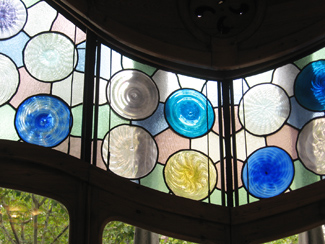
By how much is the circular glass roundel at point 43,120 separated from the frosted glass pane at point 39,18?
0.50 metres

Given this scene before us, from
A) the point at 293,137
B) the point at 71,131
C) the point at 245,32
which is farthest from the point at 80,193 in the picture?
the point at 245,32

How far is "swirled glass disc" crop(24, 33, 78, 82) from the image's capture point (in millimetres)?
3268

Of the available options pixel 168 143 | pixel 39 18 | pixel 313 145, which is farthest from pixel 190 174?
pixel 39 18

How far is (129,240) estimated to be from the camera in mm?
4320

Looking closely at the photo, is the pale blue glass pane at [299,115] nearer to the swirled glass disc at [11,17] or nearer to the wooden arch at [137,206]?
the wooden arch at [137,206]

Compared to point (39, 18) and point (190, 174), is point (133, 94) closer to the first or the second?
point (190, 174)

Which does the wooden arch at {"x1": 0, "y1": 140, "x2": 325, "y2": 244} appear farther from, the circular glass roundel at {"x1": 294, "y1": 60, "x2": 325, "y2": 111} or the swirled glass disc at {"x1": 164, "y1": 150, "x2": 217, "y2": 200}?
the circular glass roundel at {"x1": 294, "y1": 60, "x2": 325, "y2": 111}

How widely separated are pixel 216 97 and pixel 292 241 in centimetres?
216

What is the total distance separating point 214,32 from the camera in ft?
12.9

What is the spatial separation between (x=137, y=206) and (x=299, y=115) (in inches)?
55.5

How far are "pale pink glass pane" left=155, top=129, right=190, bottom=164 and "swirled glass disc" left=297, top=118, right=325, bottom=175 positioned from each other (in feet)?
2.79

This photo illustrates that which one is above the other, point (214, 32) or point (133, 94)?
point (214, 32)

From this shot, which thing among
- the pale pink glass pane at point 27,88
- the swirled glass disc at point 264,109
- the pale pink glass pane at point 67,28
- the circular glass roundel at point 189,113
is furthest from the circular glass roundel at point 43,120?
the swirled glass disc at point 264,109

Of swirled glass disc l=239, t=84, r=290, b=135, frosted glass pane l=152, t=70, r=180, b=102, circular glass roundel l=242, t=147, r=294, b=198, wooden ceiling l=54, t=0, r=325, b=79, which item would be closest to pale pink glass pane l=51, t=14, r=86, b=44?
wooden ceiling l=54, t=0, r=325, b=79
